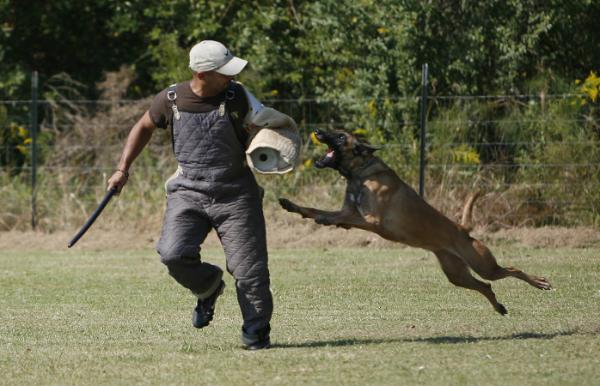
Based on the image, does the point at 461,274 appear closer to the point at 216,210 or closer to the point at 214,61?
the point at 216,210

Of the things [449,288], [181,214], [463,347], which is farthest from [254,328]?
[449,288]

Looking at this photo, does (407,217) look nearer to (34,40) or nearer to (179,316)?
(179,316)

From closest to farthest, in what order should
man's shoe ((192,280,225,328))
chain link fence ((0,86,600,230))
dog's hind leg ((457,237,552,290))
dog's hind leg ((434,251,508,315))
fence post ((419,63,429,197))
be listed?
man's shoe ((192,280,225,328))
dog's hind leg ((457,237,552,290))
dog's hind leg ((434,251,508,315))
fence post ((419,63,429,197))
chain link fence ((0,86,600,230))

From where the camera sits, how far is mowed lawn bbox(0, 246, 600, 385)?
18.3 ft

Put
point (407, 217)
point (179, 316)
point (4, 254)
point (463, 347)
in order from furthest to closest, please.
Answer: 1. point (4, 254)
2. point (179, 316)
3. point (407, 217)
4. point (463, 347)

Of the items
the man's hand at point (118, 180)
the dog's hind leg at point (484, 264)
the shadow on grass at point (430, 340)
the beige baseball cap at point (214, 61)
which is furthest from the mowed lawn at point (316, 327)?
the beige baseball cap at point (214, 61)

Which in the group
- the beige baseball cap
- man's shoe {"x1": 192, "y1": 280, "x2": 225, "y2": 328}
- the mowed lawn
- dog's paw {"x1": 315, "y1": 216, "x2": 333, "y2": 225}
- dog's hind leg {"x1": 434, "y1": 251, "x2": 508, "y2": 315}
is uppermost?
the beige baseball cap

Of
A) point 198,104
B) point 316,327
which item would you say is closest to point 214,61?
point 198,104

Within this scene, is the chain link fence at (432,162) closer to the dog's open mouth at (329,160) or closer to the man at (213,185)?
the dog's open mouth at (329,160)

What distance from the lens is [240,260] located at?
638 centimetres

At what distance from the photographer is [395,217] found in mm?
7434

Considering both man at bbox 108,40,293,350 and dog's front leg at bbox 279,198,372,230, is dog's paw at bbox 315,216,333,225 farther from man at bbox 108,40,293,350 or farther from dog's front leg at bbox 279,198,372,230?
man at bbox 108,40,293,350

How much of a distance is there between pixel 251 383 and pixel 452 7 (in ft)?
38.7

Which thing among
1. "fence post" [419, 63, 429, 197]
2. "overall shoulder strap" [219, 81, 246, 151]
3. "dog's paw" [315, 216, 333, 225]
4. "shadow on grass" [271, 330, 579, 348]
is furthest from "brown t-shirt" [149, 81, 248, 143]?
"fence post" [419, 63, 429, 197]
